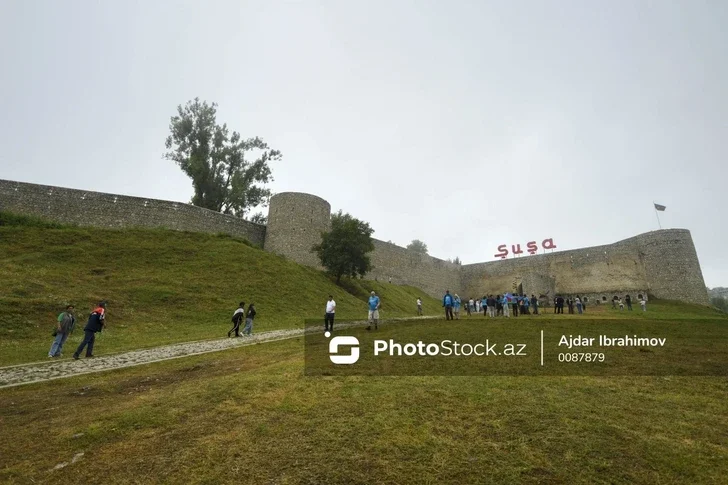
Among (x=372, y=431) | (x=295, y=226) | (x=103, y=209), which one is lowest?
(x=372, y=431)

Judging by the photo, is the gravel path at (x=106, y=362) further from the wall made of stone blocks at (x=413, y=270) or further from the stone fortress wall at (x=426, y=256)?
the wall made of stone blocks at (x=413, y=270)

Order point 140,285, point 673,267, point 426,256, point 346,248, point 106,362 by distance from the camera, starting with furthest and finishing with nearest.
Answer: point 426,256
point 673,267
point 346,248
point 140,285
point 106,362

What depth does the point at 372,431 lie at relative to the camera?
15.9 feet

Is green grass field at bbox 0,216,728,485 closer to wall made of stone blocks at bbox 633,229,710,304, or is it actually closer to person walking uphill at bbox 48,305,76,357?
person walking uphill at bbox 48,305,76,357

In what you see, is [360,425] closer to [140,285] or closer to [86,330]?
[86,330]

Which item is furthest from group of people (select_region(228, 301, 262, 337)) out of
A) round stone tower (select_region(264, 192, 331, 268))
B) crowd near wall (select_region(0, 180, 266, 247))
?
round stone tower (select_region(264, 192, 331, 268))

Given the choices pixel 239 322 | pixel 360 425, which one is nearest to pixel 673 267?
pixel 239 322

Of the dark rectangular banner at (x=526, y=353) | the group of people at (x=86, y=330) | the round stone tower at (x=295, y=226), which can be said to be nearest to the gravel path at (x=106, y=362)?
the group of people at (x=86, y=330)

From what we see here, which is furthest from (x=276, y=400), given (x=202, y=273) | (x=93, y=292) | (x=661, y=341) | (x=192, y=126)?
(x=192, y=126)

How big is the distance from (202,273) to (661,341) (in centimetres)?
2348

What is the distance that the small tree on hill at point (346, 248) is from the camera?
32.6 m

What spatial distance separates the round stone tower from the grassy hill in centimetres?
417

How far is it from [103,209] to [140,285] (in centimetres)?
1125

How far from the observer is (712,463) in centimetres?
389
